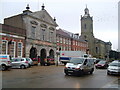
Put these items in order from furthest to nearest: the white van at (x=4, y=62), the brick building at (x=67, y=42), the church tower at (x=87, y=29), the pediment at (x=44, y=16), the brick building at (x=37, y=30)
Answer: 1. the church tower at (x=87, y=29)
2. the brick building at (x=67, y=42)
3. the pediment at (x=44, y=16)
4. the brick building at (x=37, y=30)
5. the white van at (x=4, y=62)

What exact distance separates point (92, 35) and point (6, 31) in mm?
65630

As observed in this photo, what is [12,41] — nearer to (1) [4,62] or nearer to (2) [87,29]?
(1) [4,62]

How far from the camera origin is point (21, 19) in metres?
37.1

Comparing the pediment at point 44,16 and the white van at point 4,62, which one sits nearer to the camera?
the white van at point 4,62

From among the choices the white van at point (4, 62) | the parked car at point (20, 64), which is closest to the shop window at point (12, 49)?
the parked car at point (20, 64)

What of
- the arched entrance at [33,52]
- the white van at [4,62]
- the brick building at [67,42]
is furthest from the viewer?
the brick building at [67,42]

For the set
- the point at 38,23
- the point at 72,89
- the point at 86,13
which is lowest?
the point at 72,89

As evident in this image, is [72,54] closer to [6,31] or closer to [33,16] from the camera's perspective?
[33,16]

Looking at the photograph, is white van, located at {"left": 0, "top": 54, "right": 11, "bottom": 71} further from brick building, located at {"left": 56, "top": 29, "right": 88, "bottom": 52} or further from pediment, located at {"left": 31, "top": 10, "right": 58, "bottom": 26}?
Result: brick building, located at {"left": 56, "top": 29, "right": 88, "bottom": 52}

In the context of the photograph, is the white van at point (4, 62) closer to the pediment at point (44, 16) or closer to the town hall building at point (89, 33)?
the pediment at point (44, 16)

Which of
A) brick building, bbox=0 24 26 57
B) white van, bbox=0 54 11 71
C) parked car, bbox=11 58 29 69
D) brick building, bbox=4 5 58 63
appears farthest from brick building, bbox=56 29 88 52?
white van, bbox=0 54 11 71

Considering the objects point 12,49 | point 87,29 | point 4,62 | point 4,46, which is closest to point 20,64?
point 4,62

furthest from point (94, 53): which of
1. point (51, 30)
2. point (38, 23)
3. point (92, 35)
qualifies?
point (38, 23)

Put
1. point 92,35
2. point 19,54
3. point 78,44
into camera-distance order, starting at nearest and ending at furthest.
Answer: point 19,54 → point 78,44 → point 92,35
